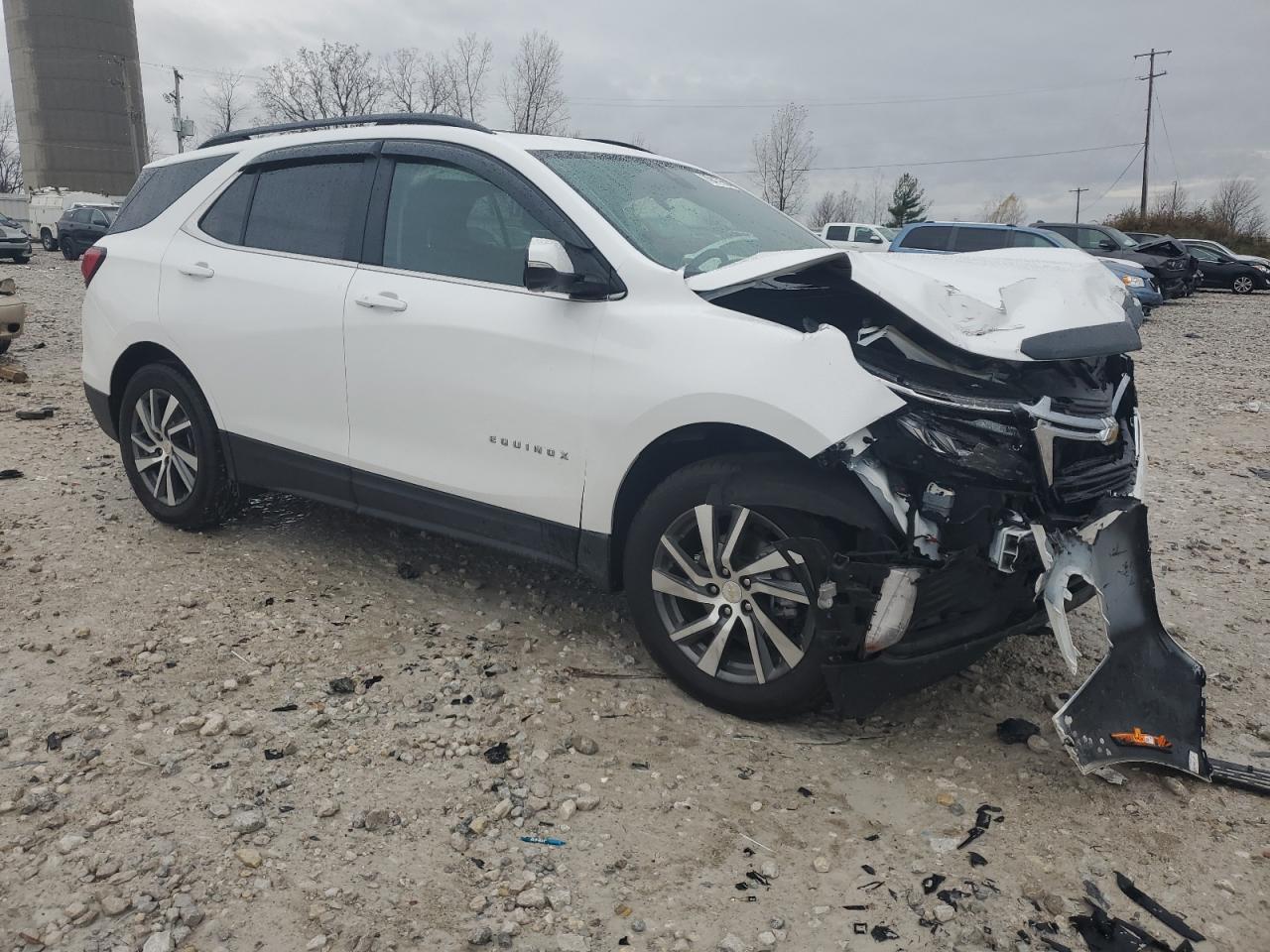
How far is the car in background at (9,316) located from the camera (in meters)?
9.59

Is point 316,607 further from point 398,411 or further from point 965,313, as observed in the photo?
point 965,313

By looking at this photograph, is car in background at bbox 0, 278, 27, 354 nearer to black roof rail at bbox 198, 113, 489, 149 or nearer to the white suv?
black roof rail at bbox 198, 113, 489, 149

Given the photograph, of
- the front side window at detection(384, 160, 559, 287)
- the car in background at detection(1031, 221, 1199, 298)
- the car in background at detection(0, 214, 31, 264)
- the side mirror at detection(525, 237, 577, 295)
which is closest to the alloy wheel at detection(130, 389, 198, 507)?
the front side window at detection(384, 160, 559, 287)

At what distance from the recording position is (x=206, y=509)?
15.3 feet

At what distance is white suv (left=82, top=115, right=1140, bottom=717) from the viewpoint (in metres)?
2.80

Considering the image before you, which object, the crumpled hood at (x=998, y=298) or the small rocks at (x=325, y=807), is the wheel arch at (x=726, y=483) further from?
the small rocks at (x=325, y=807)

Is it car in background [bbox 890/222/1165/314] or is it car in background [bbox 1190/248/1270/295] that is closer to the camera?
car in background [bbox 890/222/1165/314]

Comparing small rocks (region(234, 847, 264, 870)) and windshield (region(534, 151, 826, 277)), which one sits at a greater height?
windshield (region(534, 151, 826, 277))

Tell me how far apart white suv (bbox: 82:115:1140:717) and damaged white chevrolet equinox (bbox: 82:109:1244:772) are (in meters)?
→ 0.01

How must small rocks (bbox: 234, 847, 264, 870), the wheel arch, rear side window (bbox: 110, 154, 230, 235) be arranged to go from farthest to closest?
rear side window (bbox: 110, 154, 230, 235) → the wheel arch → small rocks (bbox: 234, 847, 264, 870)

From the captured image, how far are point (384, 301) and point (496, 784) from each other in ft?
6.38

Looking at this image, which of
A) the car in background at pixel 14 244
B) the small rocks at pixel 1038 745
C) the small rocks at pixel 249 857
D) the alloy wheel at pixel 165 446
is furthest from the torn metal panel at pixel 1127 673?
the car in background at pixel 14 244

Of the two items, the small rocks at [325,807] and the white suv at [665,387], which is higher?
the white suv at [665,387]

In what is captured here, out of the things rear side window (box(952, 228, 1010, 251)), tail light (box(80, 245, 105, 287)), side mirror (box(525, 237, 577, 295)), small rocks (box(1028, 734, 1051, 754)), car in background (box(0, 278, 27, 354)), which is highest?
rear side window (box(952, 228, 1010, 251))
